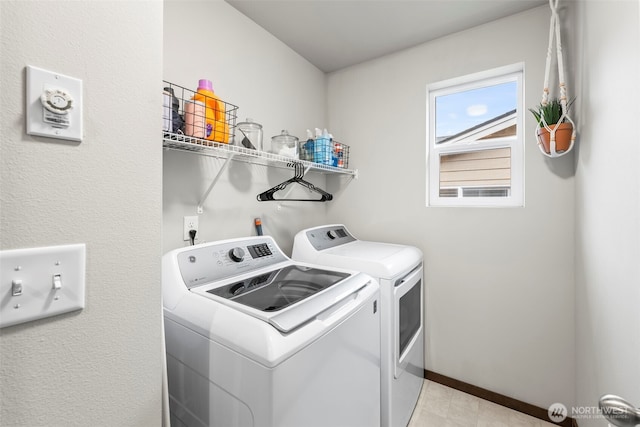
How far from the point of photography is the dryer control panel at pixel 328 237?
1.95 metres

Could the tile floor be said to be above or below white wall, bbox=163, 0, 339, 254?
below

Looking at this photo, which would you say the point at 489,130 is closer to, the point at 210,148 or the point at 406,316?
the point at 406,316

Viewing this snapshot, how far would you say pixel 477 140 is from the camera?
2.07 meters

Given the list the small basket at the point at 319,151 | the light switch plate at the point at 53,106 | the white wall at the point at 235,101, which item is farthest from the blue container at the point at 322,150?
the light switch plate at the point at 53,106

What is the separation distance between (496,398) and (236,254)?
1.98m

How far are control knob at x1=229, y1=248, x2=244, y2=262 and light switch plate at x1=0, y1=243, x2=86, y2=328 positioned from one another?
87 cm

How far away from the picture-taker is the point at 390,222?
2.27 metres

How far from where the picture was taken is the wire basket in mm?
1115

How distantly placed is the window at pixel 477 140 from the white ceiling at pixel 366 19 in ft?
1.19

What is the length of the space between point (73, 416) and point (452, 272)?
2.08 metres

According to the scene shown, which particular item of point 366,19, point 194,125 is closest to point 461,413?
point 194,125

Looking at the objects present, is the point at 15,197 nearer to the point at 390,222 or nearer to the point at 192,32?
the point at 192,32

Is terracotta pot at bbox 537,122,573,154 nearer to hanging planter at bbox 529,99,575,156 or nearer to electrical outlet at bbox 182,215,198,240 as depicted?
hanging planter at bbox 529,99,575,156

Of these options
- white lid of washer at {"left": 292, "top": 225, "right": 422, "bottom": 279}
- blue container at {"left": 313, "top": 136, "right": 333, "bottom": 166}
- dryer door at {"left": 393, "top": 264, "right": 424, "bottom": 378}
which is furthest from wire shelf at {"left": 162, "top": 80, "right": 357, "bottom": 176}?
dryer door at {"left": 393, "top": 264, "right": 424, "bottom": 378}
